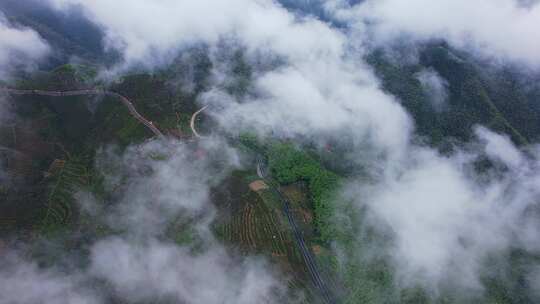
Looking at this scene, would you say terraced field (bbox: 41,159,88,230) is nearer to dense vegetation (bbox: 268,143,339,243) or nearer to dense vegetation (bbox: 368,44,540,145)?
dense vegetation (bbox: 268,143,339,243)

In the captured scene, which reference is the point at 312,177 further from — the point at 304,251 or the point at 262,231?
the point at 262,231

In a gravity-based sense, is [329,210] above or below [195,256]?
above

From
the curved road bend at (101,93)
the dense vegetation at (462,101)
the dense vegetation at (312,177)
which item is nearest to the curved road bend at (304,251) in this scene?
the dense vegetation at (312,177)

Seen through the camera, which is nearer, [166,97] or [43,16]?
[166,97]

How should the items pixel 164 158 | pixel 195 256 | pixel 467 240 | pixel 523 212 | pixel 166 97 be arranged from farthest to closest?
pixel 166 97 → pixel 164 158 → pixel 523 212 → pixel 467 240 → pixel 195 256

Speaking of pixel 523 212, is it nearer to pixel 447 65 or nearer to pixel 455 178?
pixel 455 178

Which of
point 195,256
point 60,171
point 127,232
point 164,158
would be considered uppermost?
point 164,158

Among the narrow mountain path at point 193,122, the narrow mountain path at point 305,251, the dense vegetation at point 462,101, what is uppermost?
the dense vegetation at point 462,101

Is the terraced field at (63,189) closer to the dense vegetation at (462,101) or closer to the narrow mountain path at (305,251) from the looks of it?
the narrow mountain path at (305,251)

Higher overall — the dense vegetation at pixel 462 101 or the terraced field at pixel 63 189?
the dense vegetation at pixel 462 101

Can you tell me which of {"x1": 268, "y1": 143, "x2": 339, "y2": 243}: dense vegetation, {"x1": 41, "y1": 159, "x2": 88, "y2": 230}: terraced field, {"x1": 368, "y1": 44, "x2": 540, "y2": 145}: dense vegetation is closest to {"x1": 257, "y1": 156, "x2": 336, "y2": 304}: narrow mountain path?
{"x1": 268, "y1": 143, "x2": 339, "y2": 243}: dense vegetation

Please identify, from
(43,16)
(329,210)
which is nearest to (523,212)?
(329,210)
